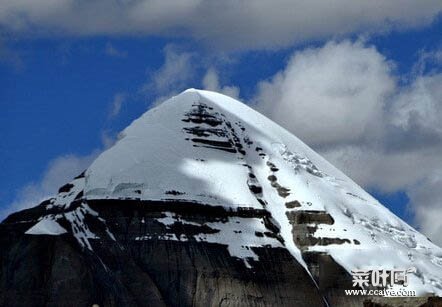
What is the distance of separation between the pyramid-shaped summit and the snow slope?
20cm

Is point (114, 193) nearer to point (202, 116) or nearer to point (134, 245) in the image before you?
point (134, 245)

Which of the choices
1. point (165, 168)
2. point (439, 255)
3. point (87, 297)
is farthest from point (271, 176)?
point (87, 297)

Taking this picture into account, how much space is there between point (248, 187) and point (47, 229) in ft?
103

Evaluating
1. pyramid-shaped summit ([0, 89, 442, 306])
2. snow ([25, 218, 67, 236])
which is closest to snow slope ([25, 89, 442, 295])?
pyramid-shaped summit ([0, 89, 442, 306])

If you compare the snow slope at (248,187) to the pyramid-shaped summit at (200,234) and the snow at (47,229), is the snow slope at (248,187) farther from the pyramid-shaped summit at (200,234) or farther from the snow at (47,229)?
the snow at (47,229)

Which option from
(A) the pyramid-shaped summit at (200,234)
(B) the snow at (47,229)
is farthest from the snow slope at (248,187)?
(B) the snow at (47,229)

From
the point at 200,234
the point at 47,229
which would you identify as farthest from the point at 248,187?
the point at 47,229

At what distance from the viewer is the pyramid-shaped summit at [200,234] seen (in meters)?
161

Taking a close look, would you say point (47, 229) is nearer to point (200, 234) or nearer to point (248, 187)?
point (200, 234)

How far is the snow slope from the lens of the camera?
569 feet

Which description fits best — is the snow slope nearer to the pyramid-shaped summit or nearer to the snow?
the pyramid-shaped summit

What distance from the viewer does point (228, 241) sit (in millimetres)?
172125

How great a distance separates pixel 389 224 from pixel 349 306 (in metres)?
23.4

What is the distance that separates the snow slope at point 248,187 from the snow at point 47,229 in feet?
1.00
